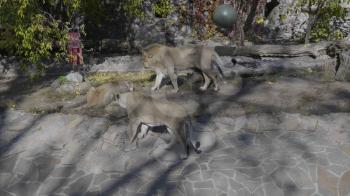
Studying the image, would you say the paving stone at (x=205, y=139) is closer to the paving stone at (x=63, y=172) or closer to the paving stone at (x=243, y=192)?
the paving stone at (x=243, y=192)

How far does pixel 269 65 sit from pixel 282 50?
3.99 ft

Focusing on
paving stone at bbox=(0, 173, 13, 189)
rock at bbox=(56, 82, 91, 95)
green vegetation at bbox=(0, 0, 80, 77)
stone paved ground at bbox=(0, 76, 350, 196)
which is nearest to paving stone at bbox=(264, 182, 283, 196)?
stone paved ground at bbox=(0, 76, 350, 196)

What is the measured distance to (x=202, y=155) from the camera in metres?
7.84

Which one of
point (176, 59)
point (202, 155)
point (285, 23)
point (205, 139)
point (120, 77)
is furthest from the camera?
point (285, 23)

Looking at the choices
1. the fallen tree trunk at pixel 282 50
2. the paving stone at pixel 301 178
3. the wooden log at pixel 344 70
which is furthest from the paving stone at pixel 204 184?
the fallen tree trunk at pixel 282 50

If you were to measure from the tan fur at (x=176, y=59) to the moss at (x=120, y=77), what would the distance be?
5.06ft

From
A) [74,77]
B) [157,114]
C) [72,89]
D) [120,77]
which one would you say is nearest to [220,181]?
[157,114]

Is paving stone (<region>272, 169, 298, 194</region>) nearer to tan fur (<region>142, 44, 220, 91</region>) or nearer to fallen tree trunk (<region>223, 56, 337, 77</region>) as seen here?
tan fur (<region>142, 44, 220, 91</region>)

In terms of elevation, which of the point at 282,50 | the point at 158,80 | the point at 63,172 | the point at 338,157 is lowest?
the point at 63,172

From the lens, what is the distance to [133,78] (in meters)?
11.8

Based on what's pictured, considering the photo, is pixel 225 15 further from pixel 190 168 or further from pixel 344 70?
pixel 190 168

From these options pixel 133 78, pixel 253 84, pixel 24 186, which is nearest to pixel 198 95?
pixel 253 84

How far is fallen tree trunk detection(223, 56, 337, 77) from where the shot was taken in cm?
1123

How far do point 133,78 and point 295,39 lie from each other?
7299mm
